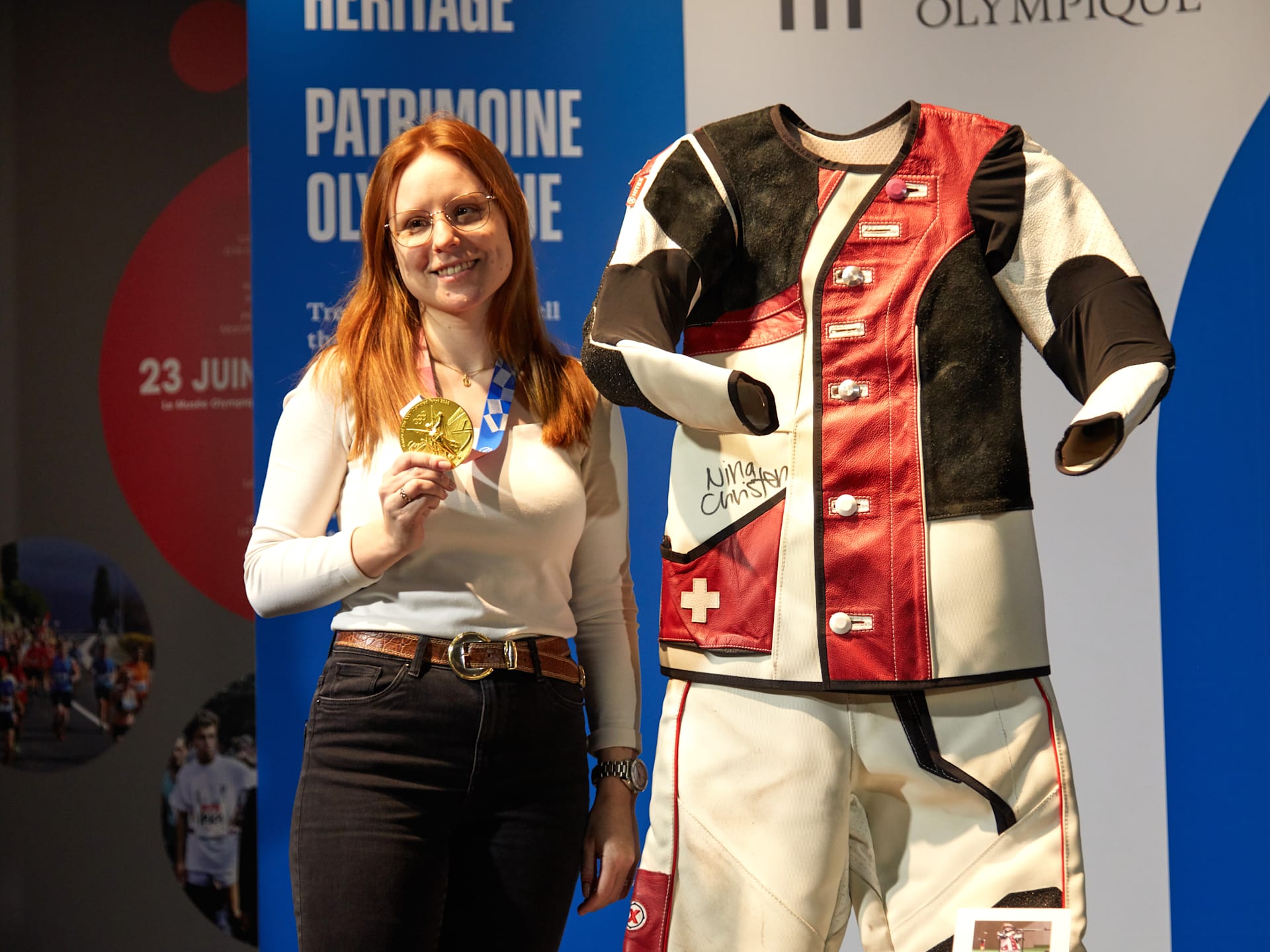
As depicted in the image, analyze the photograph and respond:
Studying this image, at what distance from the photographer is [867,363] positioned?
5.59 ft

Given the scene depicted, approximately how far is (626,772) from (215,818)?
2955mm

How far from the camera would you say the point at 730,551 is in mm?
1745

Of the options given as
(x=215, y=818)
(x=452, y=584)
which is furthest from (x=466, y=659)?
(x=215, y=818)

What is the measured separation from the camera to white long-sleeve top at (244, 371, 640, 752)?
1.79 meters

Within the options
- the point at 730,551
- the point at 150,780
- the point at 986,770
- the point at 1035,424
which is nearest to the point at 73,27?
the point at 150,780

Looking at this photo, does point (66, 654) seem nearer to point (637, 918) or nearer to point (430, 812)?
point (430, 812)

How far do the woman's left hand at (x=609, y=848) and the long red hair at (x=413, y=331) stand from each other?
0.54m

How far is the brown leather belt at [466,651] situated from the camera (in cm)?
176

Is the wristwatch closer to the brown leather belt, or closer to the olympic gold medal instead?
the brown leather belt

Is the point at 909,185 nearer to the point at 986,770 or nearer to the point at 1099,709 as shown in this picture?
the point at 986,770

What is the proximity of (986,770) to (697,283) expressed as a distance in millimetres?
750

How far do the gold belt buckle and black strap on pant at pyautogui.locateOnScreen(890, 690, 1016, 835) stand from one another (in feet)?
1.71

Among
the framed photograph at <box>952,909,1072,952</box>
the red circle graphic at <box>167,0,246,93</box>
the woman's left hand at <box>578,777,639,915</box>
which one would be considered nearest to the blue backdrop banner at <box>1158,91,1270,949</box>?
the framed photograph at <box>952,909,1072,952</box>

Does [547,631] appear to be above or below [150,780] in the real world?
above
